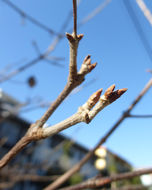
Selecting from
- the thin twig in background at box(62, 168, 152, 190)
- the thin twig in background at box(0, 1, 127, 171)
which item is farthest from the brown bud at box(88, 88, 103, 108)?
the thin twig in background at box(62, 168, 152, 190)

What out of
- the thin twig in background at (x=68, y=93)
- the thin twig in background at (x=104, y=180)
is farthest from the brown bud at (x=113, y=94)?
the thin twig in background at (x=104, y=180)

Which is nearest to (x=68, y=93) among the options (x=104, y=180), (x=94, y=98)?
(x=94, y=98)

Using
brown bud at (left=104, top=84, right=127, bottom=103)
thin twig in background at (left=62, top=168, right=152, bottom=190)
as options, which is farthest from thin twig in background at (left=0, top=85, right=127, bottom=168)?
thin twig in background at (left=62, top=168, right=152, bottom=190)

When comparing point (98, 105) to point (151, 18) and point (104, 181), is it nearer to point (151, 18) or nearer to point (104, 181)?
point (104, 181)

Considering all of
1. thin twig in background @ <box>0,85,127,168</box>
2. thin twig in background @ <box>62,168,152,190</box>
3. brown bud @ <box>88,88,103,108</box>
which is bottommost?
thin twig in background @ <box>62,168,152,190</box>

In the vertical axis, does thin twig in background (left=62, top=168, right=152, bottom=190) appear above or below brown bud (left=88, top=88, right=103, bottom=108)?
below

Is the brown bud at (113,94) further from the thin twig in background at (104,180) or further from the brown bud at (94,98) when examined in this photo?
the thin twig in background at (104,180)

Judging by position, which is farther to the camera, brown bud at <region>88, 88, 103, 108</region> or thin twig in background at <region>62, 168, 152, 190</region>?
thin twig in background at <region>62, 168, 152, 190</region>

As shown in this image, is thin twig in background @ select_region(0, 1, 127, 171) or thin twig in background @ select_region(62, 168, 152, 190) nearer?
thin twig in background @ select_region(0, 1, 127, 171)

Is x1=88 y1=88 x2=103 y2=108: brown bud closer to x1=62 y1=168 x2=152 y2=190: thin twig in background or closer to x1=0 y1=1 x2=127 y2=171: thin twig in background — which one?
x1=0 y1=1 x2=127 y2=171: thin twig in background

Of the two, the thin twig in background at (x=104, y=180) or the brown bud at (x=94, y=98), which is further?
the thin twig in background at (x=104, y=180)

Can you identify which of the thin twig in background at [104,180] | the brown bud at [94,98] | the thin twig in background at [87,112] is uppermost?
the brown bud at [94,98]

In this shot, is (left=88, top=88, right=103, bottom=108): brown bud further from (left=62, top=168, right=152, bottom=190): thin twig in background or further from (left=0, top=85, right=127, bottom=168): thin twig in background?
(left=62, top=168, right=152, bottom=190): thin twig in background
